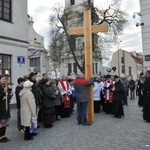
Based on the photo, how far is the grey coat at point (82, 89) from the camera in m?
9.02

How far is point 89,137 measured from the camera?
23.5 ft

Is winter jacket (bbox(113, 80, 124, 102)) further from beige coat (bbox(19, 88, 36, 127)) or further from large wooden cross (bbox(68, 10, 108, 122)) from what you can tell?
beige coat (bbox(19, 88, 36, 127))

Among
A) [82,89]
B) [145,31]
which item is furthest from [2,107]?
[145,31]

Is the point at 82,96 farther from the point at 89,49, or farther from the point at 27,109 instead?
the point at 27,109

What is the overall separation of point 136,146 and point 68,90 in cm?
560

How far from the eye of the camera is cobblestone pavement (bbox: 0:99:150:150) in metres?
6.26

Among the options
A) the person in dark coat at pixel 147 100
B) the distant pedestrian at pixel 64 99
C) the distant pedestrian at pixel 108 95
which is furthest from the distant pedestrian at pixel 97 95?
the person in dark coat at pixel 147 100

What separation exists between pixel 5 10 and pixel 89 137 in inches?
432

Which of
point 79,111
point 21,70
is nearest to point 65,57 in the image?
point 21,70

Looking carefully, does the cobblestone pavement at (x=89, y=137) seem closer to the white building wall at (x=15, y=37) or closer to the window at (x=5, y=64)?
the window at (x=5, y=64)

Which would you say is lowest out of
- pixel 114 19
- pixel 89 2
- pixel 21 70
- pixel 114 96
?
pixel 114 96

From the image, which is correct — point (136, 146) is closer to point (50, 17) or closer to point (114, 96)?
point (114, 96)

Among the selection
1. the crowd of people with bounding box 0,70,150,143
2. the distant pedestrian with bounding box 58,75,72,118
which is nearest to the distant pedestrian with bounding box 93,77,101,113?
the crowd of people with bounding box 0,70,150,143

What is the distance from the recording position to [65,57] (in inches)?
1350
